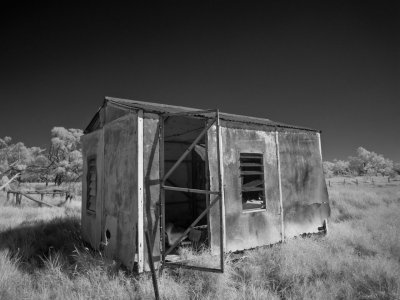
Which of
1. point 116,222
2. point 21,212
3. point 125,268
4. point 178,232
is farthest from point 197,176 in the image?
point 21,212

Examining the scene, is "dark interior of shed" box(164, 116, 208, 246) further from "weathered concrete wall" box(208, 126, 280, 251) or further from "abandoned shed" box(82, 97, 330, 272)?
"weathered concrete wall" box(208, 126, 280, 251)

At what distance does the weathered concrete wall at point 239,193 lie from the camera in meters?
7.20

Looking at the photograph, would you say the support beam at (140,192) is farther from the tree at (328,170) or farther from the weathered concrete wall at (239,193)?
the tree at (328,170)

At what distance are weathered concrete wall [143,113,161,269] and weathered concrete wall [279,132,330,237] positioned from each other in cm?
463

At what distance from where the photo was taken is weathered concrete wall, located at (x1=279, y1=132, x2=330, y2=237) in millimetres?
8984

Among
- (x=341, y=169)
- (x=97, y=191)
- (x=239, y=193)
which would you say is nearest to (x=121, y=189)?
(x=97, y=191)

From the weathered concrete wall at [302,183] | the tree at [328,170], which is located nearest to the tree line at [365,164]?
the tree at [328,170]

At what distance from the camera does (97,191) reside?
8094 mm

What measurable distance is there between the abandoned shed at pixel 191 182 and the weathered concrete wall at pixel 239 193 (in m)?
0.03

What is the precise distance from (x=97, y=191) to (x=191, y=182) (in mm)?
3468

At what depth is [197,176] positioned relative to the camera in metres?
9.84

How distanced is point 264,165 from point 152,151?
12.7ft

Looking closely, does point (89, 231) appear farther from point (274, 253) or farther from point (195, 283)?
point (274, 253)

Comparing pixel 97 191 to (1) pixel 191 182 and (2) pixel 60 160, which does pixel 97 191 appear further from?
(2) pixel 60 160
